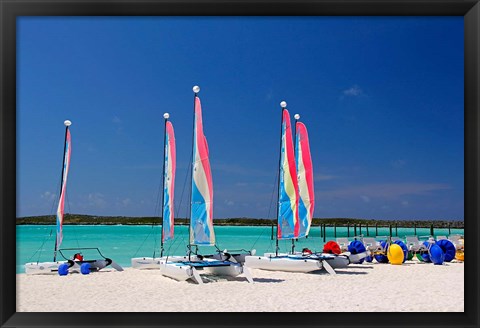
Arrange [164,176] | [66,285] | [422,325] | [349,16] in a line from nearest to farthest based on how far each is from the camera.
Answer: [422,325]
[349,16]
[66,285]
[164,176]

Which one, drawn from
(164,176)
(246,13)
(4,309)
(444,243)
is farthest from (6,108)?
(444,243)

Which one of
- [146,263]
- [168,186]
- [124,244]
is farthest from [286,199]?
[124,244]

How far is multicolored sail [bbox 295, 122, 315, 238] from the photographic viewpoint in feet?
43.5

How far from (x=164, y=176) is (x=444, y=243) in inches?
302

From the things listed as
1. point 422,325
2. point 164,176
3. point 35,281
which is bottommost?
point 35,281

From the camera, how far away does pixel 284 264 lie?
40.3 ft

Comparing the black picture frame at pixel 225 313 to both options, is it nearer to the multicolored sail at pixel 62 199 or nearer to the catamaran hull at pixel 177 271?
the catamaran hull at pixel 177 271

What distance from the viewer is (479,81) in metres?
3.88

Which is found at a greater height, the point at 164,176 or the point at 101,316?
the point at 164,176

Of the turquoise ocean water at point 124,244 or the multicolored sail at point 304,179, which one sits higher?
the multicolored sail at point 304,179

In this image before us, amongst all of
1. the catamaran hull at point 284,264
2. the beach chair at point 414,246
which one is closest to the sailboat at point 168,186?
the catamaran hull at point 284,264

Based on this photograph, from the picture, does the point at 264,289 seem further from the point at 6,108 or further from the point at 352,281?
the point at 6,108

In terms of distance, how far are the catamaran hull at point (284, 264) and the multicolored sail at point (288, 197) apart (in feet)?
2.15

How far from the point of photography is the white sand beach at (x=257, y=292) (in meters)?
7.80
